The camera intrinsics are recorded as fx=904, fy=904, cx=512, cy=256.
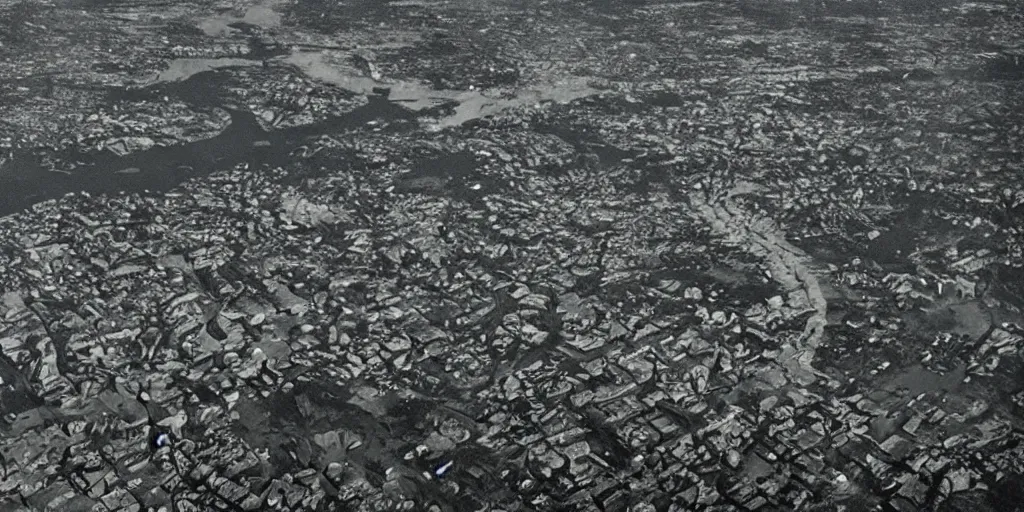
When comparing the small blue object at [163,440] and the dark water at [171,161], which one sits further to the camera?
the dark water at [171,161]

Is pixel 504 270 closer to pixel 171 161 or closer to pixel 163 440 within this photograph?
pixel 163 440

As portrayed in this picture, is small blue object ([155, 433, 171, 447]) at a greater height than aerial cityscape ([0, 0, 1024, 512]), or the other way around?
aerial cityscape ([0, 0, 1024, 512])

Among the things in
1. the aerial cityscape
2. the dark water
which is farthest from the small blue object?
the dark water

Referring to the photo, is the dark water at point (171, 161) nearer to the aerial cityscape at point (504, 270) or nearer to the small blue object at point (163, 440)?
the aerial cityscape at point (504, 270)

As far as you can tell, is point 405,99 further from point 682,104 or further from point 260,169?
point 682,104

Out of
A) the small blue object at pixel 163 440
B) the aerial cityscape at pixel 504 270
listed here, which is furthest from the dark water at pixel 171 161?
the small blue object at pixel 163 440

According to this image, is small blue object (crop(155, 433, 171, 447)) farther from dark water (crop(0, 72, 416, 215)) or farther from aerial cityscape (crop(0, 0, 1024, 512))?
dark water (crop(0, 72, 416, 215))
